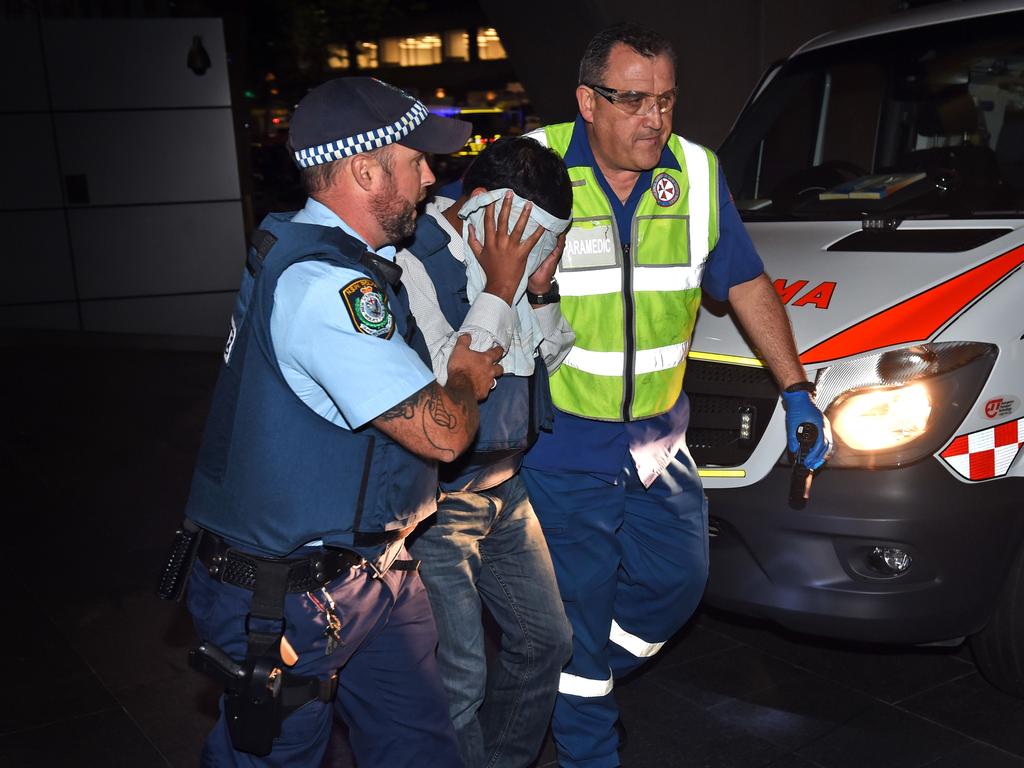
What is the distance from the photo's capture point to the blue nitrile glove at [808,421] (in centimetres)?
302

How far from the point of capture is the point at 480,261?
243cm

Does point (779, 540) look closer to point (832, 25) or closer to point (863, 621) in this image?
point (863, 621)

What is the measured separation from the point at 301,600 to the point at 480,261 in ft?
2.65

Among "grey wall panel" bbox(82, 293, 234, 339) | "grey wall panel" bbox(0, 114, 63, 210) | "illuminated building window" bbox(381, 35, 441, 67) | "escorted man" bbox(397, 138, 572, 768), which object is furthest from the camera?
"illuminated building window" bbox(381, 35, 441, 67)

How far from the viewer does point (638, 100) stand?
3021mm

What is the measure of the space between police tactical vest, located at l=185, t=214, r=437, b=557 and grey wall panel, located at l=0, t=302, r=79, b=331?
30.3 ft

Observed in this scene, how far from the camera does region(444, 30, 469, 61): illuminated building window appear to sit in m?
73.8

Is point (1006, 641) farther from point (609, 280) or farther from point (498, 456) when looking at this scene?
point (498, 456)

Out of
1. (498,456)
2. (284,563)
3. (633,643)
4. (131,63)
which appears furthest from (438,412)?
(131,63)

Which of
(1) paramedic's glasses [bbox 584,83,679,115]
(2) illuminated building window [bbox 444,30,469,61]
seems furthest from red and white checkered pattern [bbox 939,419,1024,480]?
(2) illuminated building window [bbox 444,30,469,61]

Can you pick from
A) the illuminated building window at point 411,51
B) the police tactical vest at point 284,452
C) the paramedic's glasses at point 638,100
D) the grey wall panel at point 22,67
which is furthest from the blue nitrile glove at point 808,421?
the illuminated building window at point 411,51

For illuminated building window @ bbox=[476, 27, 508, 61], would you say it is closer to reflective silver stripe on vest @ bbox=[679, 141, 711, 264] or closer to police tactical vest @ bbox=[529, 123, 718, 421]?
reflective silver stripe on vest @ bbox=[679, 141, 711, 264]

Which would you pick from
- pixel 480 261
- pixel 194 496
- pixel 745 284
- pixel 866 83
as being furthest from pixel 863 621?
pixel 866 83

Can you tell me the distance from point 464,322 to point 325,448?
41 centimetres
